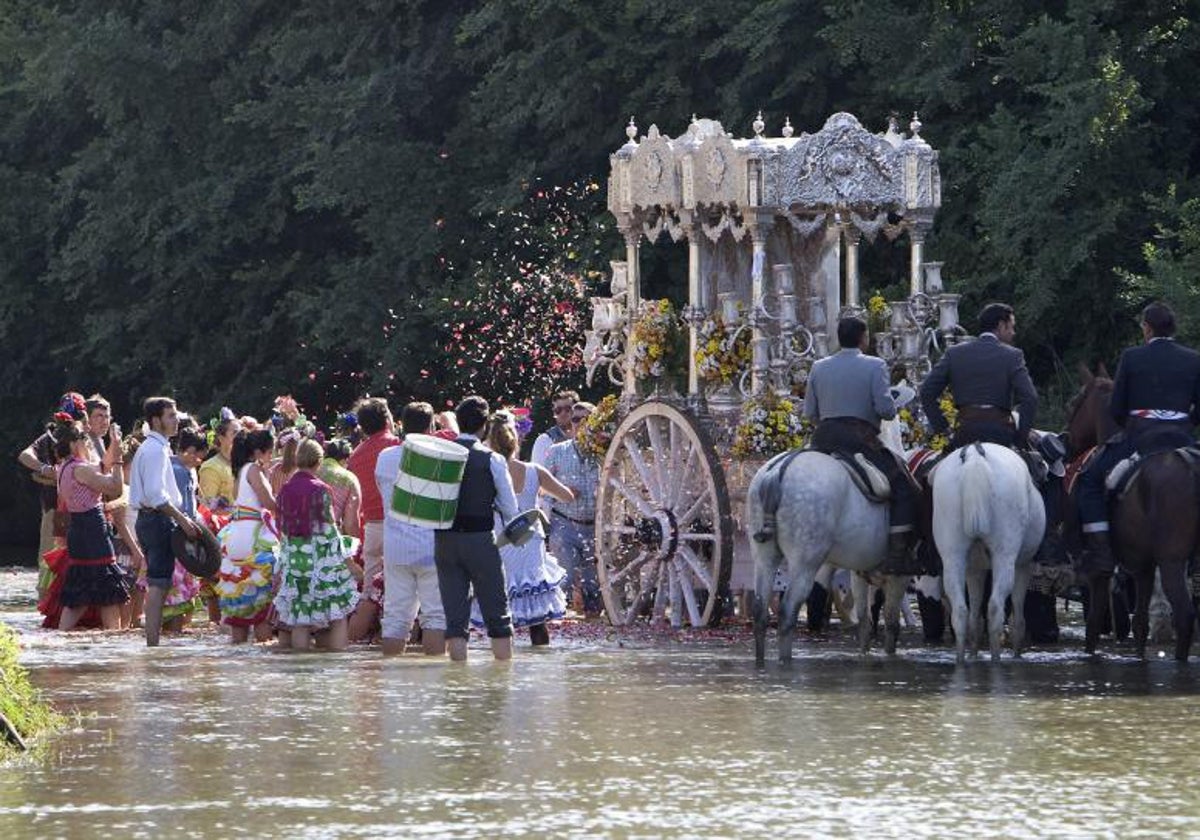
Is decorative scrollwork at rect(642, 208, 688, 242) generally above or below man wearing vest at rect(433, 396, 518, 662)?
above

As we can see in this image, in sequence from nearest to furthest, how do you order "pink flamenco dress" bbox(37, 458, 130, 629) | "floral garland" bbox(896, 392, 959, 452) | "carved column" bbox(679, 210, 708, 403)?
"floral garland" bbox(896, 392, 959, 452), "carved column" bbox(679, 210, 708, 403), "pink flamenco dress" bbox(37, 458, 130, 629)

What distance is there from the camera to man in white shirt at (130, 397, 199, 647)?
20469 millimetres

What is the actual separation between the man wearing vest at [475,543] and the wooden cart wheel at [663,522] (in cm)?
290

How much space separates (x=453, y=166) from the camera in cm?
3800

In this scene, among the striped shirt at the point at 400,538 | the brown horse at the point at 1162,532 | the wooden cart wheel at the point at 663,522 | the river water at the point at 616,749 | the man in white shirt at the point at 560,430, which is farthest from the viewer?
the man in white shirt at the point at 560,430

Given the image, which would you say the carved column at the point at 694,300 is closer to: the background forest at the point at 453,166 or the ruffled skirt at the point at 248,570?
the ruffled skirt at the point at 248,570

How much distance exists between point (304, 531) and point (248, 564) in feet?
3.87

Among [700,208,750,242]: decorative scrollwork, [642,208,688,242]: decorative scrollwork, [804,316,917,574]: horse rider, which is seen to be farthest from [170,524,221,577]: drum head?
[804,316,917,574]: horse rider

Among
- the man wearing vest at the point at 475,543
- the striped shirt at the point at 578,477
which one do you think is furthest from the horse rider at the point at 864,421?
the striped shirt at the point at 578,477

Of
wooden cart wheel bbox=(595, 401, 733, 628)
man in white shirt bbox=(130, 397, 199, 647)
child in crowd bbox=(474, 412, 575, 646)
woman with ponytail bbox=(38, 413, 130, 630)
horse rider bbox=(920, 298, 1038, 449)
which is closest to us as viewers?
horse rider bbox=(920, 298, 1038, 449)

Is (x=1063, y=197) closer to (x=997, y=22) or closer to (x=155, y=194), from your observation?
(x=997, y=22)

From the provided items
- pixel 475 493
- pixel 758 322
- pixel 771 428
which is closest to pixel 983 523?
pixel 475 493

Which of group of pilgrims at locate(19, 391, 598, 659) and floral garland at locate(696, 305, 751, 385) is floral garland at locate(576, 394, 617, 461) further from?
floral garland at locate(696, 305, 751, 385)

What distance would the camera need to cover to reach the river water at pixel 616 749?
1073 cm
